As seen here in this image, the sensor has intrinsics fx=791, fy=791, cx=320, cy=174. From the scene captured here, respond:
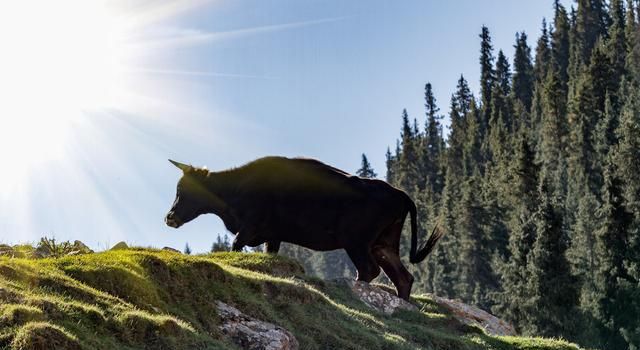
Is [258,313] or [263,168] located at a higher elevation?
[263,168]

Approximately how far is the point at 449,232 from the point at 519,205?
67.6ft

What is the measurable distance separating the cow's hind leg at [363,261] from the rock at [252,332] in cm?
722

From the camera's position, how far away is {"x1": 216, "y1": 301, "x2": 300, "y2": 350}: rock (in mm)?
12656

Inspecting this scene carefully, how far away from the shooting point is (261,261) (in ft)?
59.7

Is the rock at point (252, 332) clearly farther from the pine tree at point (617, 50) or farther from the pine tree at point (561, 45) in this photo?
the pine tree at point (561, 45)

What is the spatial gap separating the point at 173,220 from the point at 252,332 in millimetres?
10877

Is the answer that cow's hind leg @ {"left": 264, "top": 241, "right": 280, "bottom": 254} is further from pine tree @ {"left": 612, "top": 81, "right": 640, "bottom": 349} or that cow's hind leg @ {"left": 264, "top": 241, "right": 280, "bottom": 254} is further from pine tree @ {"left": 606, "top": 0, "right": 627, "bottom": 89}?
pine tree @ {"left": 606, "top": 0, "right": 627, "bottom": 89}

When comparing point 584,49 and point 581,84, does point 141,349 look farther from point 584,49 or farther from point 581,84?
point 584,49

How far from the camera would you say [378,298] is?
2016 centimetres

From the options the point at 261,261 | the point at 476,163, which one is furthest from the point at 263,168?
Result: the point at 476,163

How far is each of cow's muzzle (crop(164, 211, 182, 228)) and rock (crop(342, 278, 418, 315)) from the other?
5774 millimetres

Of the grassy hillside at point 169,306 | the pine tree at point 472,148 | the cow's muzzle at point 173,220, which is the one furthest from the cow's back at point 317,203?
the pine tree at point 472,148

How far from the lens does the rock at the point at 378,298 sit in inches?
775

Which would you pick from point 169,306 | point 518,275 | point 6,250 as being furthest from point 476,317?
point 518,275
